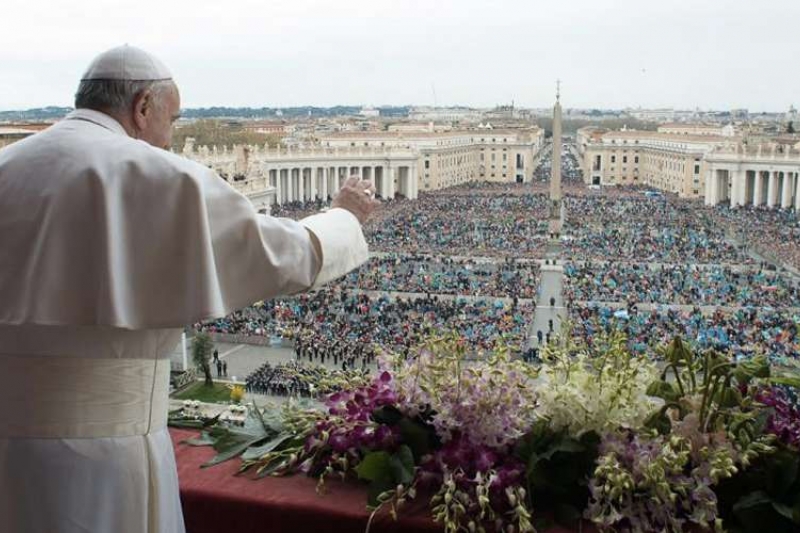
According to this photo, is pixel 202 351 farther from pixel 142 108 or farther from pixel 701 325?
pixel 142 108

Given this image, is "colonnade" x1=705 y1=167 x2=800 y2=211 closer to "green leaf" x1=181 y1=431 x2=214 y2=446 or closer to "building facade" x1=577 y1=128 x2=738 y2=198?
"building facade" x1=577 y1=128 x2=738 y2=198

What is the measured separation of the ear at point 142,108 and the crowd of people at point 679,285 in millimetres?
16900

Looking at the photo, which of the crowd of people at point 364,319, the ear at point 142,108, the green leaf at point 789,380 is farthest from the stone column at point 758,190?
the ear at point 142,108

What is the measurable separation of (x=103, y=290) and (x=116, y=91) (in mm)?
388

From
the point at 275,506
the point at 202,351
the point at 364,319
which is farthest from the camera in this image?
the point at 364,319

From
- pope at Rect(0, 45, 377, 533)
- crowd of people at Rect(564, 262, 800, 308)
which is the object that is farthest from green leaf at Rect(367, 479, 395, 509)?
crowd of people at Rect(564, 262, 800, 308)

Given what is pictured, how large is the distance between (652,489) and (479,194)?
4288 cm

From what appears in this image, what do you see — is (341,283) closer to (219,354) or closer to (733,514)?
(219,354)

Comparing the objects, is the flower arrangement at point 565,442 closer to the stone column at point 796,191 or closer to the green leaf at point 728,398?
the green leaf at point 728,398

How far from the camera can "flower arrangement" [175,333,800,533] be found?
5.34 feet

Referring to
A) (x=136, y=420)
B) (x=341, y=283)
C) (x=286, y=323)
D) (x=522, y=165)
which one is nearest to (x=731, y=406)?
(x=136, y=420)

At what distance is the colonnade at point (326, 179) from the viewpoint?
1592 inches

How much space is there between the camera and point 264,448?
6.56ft

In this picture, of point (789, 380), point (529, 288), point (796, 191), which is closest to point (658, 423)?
point (789, 380)
